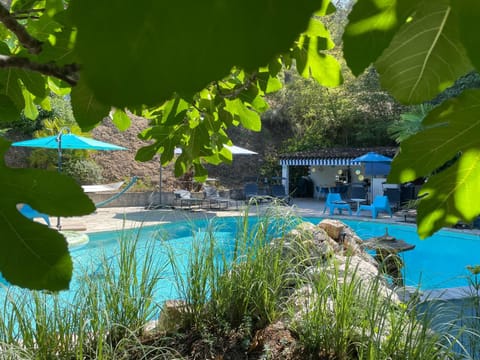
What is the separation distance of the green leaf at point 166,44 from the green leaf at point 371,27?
20 centimetres

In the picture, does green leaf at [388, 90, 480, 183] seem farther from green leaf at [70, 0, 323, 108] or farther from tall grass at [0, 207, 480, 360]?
tall grass at [0, 207, 480, 360]

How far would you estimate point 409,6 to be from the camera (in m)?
0.39

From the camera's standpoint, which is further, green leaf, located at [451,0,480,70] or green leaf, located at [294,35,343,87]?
green leaf, located at [294,35,343,87]

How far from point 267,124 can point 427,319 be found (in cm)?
2751

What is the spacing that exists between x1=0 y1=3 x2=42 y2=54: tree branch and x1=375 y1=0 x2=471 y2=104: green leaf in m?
0.62

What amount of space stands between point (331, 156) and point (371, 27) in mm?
22954

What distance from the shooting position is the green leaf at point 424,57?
1.42ft

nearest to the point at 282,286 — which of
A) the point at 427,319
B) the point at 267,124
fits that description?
the point at 427,319

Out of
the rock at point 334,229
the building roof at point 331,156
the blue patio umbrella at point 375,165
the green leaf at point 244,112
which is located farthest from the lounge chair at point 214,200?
the green leaf at point 244,112

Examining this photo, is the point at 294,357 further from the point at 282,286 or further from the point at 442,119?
the point at 442,119

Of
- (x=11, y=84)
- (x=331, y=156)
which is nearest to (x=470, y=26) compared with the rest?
(x=11, y=84)

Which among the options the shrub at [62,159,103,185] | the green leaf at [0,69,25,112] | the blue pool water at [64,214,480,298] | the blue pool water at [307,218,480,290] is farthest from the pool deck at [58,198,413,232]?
the green leaf at [0,69,25,112]

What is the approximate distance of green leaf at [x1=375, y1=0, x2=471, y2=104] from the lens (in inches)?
17.1

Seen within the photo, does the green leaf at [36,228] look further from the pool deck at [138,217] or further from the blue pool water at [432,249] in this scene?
the pool deck at [138,217]
